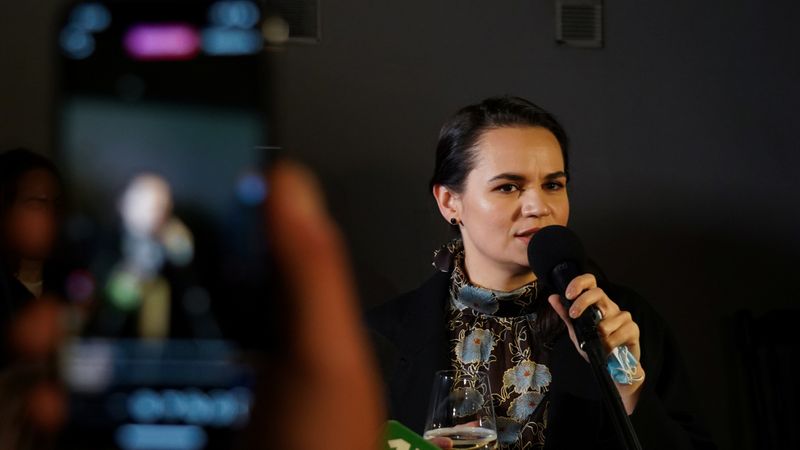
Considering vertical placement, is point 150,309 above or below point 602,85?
below

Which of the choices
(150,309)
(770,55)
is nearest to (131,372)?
A: (150,309)

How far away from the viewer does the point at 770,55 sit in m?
2.25

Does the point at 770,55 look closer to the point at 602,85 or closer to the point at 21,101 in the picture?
the point at 602,85

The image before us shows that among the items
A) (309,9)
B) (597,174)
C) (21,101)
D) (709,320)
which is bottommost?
(709,320)

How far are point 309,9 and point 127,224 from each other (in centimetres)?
184

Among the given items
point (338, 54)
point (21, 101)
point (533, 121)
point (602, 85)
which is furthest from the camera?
point (602, 85)

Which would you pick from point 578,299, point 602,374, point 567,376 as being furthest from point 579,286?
point 567,376

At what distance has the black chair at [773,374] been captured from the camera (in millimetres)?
2055

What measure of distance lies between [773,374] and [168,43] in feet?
6.78

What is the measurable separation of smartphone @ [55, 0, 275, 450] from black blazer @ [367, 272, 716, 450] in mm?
1194

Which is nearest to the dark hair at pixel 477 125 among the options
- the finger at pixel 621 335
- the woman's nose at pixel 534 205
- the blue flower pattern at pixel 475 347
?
the woman's nose at pixel 534 205

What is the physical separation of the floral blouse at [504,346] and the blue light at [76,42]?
1300mm

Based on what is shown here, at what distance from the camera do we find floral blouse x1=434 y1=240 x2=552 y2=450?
4.99ft

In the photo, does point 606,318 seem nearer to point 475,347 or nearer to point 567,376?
point 567,376
